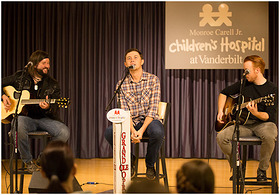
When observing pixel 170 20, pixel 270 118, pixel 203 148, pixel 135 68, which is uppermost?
pixel 170 20

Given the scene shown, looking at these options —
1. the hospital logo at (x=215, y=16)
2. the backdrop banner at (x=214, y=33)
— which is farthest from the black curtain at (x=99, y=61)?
the hospital logo at (x=215, y=16)

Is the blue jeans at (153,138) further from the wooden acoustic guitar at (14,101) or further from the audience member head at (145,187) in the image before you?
the audience member head at (145,187)

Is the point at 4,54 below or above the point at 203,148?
above

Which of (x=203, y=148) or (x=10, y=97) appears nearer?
(x=10, y=97)

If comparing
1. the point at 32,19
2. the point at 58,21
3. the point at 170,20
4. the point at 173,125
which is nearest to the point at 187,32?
the point at 170,20

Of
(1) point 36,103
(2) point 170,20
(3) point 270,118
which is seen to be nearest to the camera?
(3) point 270,118

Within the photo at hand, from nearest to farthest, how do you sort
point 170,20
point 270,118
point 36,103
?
1. point 270,118
2. point 36,103
3. point 170,20

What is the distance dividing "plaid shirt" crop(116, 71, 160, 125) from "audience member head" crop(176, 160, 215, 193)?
7.85 feet

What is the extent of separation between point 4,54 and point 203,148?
3.32 meters

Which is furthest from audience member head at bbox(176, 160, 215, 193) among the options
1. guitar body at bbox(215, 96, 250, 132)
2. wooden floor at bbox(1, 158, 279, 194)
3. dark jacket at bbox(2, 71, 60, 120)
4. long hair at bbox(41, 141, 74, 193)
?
dark jacket at bbox(2, 71, 60, 120)

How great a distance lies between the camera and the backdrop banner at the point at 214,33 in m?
5.78

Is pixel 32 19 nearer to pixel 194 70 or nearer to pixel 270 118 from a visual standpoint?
pixel 194 70

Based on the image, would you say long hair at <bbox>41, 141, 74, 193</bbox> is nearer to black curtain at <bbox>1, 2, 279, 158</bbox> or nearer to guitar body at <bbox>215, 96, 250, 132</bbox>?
guitar body at <bbox>215, 96, 250, 132</bbox>

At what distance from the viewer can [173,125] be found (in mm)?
6094
